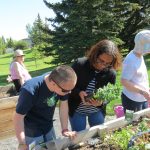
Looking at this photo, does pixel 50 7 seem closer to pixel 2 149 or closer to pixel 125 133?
pixel 2 149

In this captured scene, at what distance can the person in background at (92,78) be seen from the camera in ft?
10.9

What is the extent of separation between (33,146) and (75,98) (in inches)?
41.5

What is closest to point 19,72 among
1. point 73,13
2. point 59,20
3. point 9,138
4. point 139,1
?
point 9,138

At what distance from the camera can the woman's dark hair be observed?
3.27 meters

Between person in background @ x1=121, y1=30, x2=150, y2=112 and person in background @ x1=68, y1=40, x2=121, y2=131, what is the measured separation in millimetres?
250

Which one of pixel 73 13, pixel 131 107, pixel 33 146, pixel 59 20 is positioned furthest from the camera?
pixel 59 20

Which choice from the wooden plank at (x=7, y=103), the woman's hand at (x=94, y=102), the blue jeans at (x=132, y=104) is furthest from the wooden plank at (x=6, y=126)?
the woman's hand at (x=94, y=102)

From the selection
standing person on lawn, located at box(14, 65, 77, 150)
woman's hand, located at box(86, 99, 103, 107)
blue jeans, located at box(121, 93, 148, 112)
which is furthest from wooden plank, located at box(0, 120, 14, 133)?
standing person on lawn, located at box(14, 65, 77, 150)

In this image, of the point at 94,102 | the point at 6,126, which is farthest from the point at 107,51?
the point at 6,126

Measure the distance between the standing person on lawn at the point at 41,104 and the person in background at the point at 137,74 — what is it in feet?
3.03

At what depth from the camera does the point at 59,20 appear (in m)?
21.5

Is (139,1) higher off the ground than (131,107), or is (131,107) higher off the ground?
(139,1)

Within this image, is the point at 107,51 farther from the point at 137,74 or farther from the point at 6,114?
the point at 6,114

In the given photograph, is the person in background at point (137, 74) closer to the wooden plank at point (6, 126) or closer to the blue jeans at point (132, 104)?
the blue jeans at point (132, 104)
